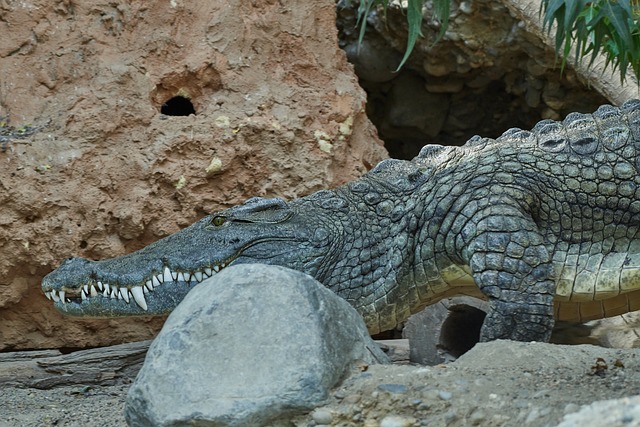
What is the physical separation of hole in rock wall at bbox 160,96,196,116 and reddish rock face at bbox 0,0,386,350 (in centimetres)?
2

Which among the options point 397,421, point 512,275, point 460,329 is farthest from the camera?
point 460,329

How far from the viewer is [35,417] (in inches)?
166

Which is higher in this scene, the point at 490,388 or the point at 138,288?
the point at 138,288

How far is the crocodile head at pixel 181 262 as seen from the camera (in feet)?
14.0

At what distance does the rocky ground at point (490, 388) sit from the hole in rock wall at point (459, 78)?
3907 millimetres

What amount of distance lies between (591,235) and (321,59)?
7.10ft

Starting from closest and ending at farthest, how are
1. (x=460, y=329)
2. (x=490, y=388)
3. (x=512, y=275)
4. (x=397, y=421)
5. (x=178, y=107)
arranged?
(x=397, y=421), (x=490, y=388), (x=512, y=275), (x=460, y=329), (x=178, y=107)

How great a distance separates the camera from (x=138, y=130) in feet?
17.7

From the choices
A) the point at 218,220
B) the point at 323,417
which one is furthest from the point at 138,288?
the point at 323,417

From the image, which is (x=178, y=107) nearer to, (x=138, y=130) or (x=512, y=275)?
(x=138, y=130)

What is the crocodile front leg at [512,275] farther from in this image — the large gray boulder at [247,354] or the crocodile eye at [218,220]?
the crocodile eye at [218,220]

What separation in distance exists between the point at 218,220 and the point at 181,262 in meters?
0.32

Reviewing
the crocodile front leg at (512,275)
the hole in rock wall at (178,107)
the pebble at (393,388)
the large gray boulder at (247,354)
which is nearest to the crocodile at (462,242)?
the crocodile front leg at (512,275)

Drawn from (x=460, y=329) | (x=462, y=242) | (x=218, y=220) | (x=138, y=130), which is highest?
(x=138, y=130)
